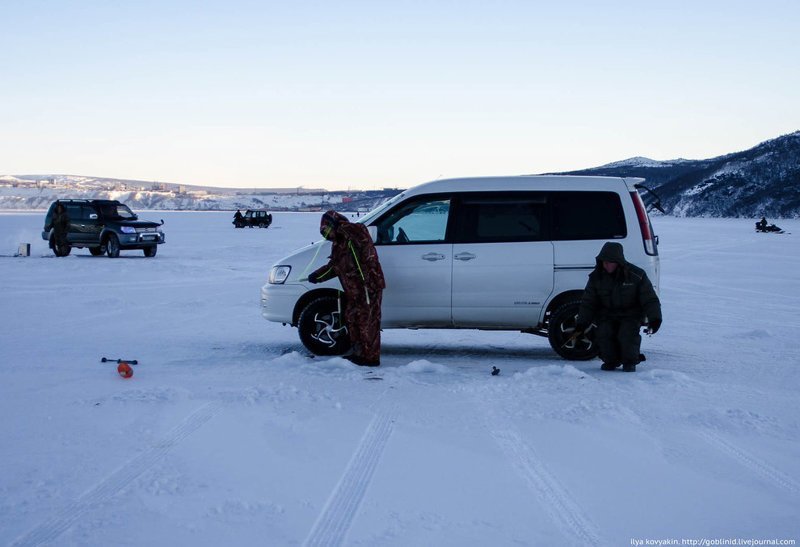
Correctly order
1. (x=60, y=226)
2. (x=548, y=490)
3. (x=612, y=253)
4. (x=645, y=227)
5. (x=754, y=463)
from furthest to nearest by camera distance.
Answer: (x=60, y=226) → (x=645, y=227) → (x=612, y=253) → (x=754, y=463) → (x=548, y=490)

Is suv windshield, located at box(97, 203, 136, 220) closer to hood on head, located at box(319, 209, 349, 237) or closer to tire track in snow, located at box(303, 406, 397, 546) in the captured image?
hood on head, located at box(319, 209, 349, 237)

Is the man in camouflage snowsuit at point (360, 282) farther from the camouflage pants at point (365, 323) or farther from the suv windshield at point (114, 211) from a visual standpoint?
the suv windshield at point (114, 211)

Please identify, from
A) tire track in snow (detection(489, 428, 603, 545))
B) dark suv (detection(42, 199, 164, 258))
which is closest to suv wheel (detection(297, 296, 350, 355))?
tire track in snow (detection(489, 428, 603, 545))

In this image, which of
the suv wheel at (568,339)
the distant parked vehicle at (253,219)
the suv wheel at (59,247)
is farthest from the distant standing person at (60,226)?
the distant parked vehicle at (253,219)

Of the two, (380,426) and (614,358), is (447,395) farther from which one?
(614,358)

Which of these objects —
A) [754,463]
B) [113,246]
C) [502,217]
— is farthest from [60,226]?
[754,463]

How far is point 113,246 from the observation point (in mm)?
26062

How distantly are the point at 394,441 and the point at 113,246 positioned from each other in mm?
22468

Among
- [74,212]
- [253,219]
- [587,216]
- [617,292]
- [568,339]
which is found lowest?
[253,219]

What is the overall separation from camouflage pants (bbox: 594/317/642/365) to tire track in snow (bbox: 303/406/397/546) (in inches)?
111

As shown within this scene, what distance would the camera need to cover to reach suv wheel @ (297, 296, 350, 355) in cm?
885

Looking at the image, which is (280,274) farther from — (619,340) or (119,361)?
(619,340)

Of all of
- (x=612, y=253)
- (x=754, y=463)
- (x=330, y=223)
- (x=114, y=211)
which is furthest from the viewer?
(x=114, y=211)

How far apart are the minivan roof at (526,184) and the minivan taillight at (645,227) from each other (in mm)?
152
